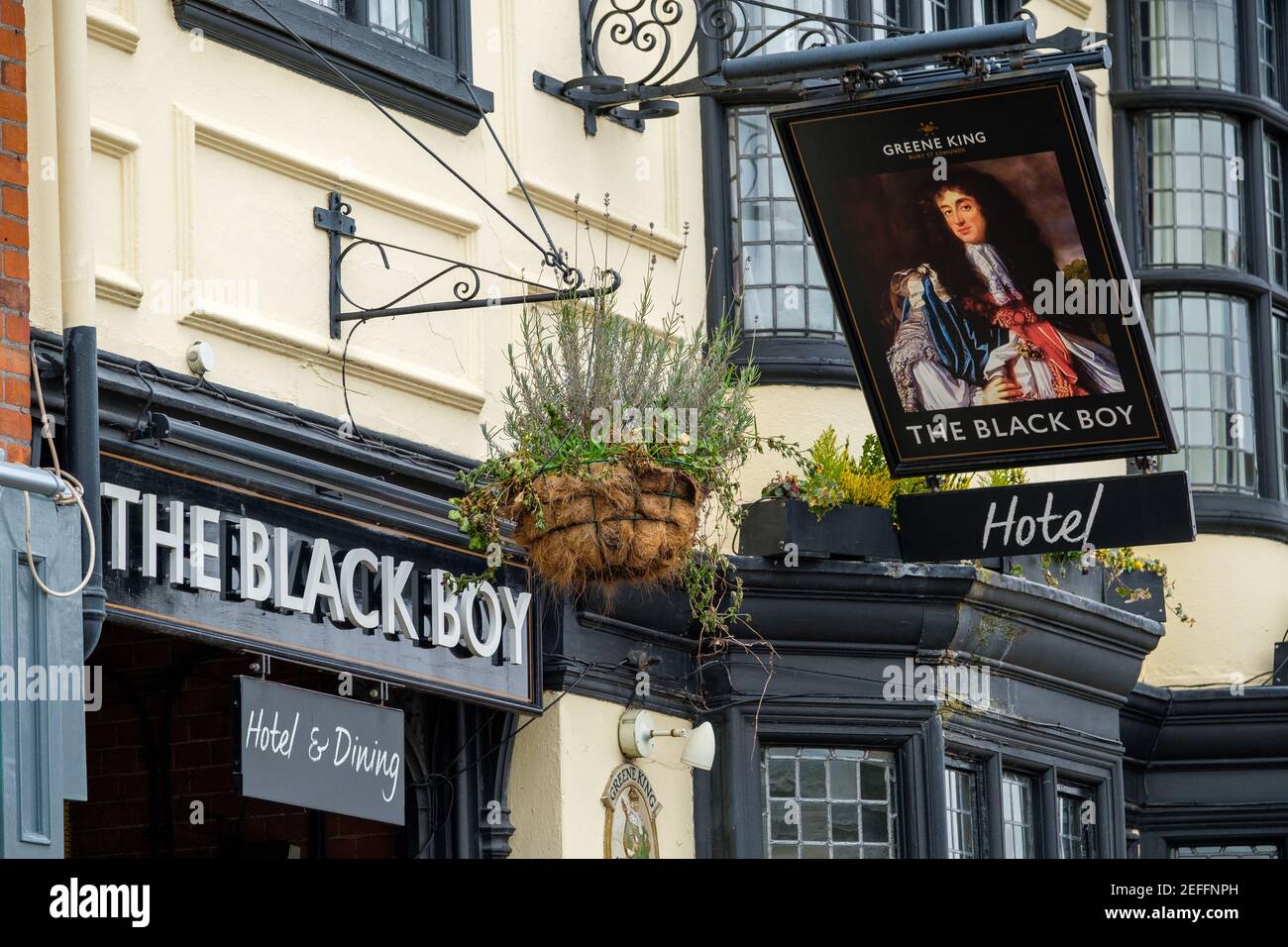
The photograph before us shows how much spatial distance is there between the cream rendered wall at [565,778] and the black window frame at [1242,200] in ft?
19.0

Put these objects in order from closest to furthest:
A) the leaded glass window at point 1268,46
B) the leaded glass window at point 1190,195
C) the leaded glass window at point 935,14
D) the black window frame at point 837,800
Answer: the black window frame at point 837,800 < the leaded glass window at point 935,14 < the leaded glass window at point 1190,195 < the leaded glass window at point 1268,46

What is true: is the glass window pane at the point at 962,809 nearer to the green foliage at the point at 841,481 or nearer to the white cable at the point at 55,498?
the green foliage at the point at 841,481

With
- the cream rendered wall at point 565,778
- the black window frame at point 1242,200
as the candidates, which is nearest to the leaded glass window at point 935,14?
the black window frame at point 1242,200

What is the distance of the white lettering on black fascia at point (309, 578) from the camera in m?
8.16

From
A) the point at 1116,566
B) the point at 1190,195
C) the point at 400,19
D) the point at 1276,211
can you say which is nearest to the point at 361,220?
the point at 400,19

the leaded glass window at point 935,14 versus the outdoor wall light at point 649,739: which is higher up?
the leaded glass window at point 935,14

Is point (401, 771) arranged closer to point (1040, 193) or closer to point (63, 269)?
point (63, 269)

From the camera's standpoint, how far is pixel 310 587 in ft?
29.3


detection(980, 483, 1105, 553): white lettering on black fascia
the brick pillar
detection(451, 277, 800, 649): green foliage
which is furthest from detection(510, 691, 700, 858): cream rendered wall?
the brick pillar

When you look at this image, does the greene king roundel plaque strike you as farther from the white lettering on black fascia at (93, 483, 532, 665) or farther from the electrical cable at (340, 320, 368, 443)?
the electrical cable at (340, 320, 368, 443)

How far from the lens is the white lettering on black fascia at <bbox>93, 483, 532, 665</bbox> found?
26.8 feet

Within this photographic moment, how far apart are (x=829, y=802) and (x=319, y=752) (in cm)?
340

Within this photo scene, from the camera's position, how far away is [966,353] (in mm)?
10406
